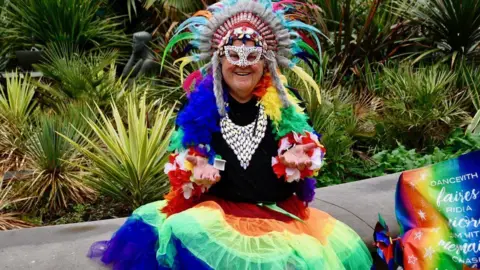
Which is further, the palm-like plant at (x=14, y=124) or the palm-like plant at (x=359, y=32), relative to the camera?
the palm-like plant at (x=359, y=32)

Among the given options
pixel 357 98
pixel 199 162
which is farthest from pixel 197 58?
pixel 357 98

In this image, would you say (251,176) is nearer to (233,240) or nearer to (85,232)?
(233,240)

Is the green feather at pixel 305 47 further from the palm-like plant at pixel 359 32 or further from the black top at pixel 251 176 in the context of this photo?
the palm-like plant at pixel 359 32

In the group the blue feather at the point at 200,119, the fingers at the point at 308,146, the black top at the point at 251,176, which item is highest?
the blue feather at the point at 200,119

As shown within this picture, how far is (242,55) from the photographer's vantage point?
2.89 metres

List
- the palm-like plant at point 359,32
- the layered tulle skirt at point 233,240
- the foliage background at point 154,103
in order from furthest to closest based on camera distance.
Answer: the palm-like plant at point 359,32 < the foliage background at point 154,103 < the layered tulle skirt at point 233,240

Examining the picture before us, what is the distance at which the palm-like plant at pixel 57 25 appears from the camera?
8.66 metres

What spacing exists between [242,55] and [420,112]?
381 cm

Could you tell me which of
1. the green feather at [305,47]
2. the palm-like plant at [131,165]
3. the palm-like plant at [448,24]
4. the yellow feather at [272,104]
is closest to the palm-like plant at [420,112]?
the palm-like plant at [448,24]

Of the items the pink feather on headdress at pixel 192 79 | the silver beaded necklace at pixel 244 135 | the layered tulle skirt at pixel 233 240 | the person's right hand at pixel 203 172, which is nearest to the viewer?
the layered tulle skirt at pixel 233 240

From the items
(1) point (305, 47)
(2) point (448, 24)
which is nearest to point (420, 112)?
(2) point (448, 24)

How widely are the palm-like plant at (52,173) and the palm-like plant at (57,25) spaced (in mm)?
3909

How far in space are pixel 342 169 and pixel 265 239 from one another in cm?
311

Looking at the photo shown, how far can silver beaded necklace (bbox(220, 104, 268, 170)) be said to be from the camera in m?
2.89
